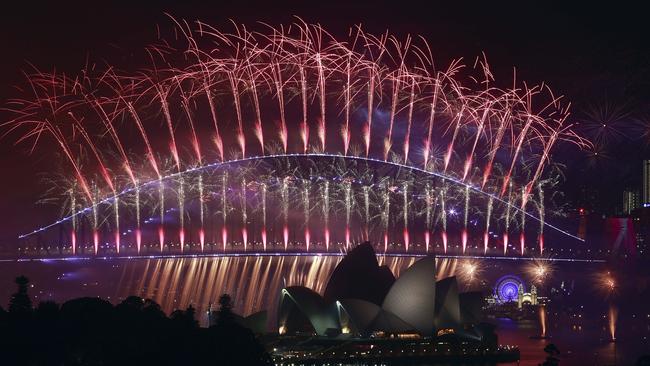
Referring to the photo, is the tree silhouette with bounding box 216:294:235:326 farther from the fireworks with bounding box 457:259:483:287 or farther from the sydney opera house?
the fireworks with bounding box 457:259:483:287

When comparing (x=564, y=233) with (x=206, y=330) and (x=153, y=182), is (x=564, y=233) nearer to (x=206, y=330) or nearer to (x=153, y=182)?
(x=153, y=182)

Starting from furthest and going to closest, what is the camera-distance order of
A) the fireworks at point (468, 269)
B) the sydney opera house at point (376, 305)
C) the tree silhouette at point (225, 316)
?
1. the fireworks at point (468, 269)
2. the sydney opera house at point (376, 305)
3. the tree silhouette at point (225, 316)

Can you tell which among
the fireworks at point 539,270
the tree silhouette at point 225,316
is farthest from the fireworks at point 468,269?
the tree silhouette at point 225,316

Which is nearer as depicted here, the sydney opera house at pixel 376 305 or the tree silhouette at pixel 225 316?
the tree silhouette at pixel 225 316

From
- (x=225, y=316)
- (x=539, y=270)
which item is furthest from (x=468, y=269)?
(x=225, y=316)

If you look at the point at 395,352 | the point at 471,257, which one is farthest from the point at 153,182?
the point at 471,257

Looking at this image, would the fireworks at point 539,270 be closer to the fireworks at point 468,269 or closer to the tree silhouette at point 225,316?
the fireworks at point 468,269

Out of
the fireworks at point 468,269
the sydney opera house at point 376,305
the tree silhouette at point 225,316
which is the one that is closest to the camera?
the tree silhouette at point 225,316

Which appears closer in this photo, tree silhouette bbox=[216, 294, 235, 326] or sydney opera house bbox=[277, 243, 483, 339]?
tree silhouette bbox=[216, 294, 235, 326]

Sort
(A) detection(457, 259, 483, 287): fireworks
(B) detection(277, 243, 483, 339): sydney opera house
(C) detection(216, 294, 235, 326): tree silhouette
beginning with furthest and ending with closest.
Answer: (A) detection(457, 259, 483, 287): fireworks < (B) detection(277, 243, 483, 339): sydney opera house < (C) detection(216, 294, 235, 326): tree silhouette

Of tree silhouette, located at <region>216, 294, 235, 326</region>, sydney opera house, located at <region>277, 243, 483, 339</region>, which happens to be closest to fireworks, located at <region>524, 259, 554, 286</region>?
sydney opera house, located at <region>277, 243, 483, 339</region>
